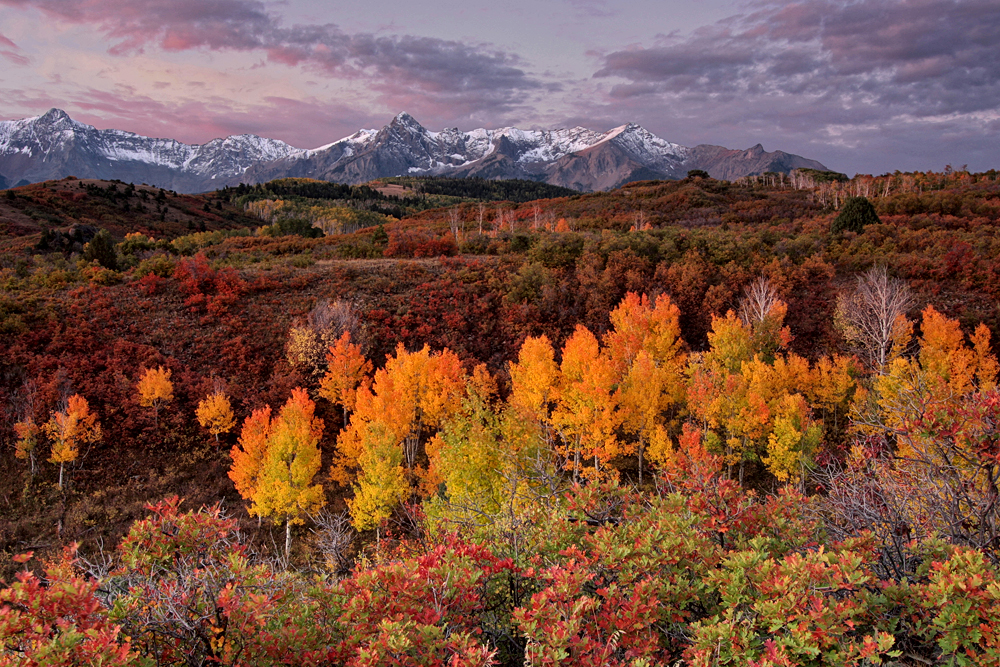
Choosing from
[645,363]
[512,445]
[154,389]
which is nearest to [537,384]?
[645,363]

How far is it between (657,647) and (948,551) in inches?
137

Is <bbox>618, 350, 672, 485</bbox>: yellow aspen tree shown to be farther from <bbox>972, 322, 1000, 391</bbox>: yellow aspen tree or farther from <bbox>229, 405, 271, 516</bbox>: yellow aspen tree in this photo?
<bbox>229, 405, 271, 516</bbox>: yellow aspen tree

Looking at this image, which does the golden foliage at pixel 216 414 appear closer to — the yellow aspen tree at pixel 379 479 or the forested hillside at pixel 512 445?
the forested hillside at pixel 512 445

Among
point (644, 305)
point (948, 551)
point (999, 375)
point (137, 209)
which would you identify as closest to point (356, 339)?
point (644, 305)

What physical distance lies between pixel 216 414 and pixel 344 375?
6.89 metres

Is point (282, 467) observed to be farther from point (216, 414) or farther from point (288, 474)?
point (216, 414)

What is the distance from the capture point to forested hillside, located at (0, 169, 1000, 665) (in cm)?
468

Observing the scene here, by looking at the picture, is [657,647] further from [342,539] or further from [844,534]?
[342,539]

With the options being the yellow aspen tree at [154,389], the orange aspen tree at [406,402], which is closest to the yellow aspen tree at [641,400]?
the orange aspen tree at [406,402]

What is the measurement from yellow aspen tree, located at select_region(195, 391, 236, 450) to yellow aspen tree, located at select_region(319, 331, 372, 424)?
4919 millimetres

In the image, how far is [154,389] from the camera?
26750 mm

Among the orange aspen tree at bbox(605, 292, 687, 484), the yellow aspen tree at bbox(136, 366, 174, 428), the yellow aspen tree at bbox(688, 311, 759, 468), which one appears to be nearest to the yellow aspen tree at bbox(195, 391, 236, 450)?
the yellow aspen tree at bbox(136, 366, 174, 428)

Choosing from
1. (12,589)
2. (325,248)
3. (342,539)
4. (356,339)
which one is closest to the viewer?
(12,589)

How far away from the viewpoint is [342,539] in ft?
67.4
